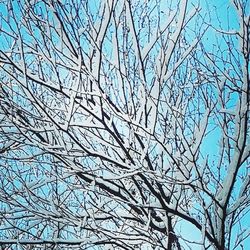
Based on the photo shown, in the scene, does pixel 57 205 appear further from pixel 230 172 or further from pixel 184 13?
pixel 184 13

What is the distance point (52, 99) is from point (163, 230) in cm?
177

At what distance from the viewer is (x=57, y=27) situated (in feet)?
10.8

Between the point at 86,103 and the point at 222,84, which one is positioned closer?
the point at 86,103

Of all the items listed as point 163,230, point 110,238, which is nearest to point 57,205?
point 110,238

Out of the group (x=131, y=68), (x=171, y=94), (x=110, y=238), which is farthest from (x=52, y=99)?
(x=110, y=238)

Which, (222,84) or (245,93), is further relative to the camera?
(222,84)

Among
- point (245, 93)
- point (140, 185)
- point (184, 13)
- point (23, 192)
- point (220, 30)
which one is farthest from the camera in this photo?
point (23, 192)

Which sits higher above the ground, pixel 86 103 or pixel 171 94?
pixel 171 94

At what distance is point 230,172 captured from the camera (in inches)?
129

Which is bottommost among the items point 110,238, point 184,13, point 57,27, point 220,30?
point 110,238

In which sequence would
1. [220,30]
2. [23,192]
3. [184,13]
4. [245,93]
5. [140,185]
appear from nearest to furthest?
1. [184,13]
2. [245,93]
3. [220,30]
4. [140,185]
5. [23,192]

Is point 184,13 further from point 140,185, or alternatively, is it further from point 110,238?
point 110,238

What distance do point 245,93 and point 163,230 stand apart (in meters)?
1.51

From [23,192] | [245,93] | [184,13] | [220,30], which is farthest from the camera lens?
[23,192]
